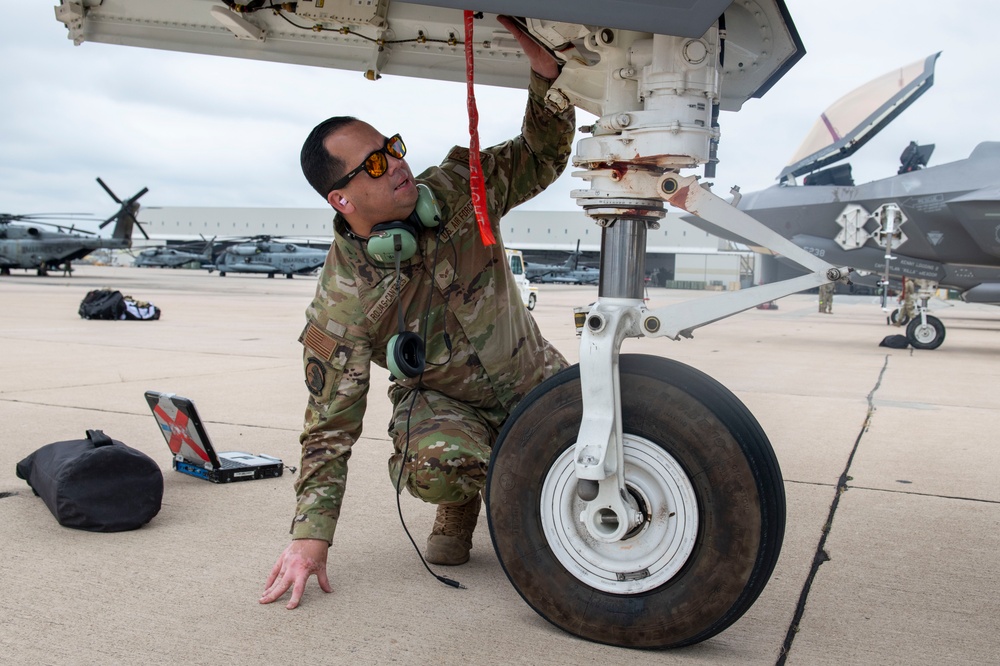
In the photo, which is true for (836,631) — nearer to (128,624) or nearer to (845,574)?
(845,574)

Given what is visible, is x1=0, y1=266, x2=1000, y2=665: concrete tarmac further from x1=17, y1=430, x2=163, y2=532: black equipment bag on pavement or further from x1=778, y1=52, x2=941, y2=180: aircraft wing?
x1=778, y1=52, x2=941, y2=180: aircraft wing

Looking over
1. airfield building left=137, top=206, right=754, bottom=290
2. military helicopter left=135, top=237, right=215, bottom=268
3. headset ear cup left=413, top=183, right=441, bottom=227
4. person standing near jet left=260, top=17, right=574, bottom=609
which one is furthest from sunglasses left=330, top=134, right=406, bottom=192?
military helicopter left=135, top=237, right=215, bottom=268

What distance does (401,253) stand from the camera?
8.17 ft

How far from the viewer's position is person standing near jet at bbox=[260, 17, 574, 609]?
251 cm

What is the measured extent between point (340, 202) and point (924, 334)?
11596 millimetres

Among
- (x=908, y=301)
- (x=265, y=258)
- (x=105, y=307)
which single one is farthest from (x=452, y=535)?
(x=265, y=258)

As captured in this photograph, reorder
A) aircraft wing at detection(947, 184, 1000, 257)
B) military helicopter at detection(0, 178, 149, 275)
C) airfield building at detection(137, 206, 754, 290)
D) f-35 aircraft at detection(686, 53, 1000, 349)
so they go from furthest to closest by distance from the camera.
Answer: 1. airfield building at detection(137, 206, 754, 290)
2. military helicopter at detection(0, 178, 149, 275)
3. aircraft wing at detection(947, 184, 1000, 257)
4. f-35 aircraft at detection(686, 53, 1000, 349)

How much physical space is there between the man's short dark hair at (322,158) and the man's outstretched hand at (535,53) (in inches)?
22.1

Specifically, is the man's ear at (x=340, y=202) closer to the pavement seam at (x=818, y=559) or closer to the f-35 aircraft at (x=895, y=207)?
the pavement seam at (x=818, y=559)

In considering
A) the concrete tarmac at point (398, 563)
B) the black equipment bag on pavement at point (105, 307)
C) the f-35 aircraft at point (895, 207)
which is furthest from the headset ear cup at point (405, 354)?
the black equipment bag on pavement at point (105, 307)

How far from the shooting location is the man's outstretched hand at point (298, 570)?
2395 millimetres

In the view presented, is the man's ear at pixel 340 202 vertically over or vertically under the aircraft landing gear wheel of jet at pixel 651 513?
over

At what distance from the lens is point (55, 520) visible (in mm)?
3188

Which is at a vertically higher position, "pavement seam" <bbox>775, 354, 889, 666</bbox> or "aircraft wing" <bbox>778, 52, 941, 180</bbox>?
"aircraft wing" <bbox>778, 52, 941, 180</bbox>
